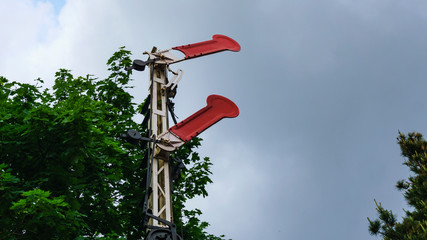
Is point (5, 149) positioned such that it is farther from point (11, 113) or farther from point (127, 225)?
point (127, 225)

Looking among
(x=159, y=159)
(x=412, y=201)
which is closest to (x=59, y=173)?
(x=159, y=159)

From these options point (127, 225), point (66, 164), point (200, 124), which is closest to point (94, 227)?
point (127, 225)

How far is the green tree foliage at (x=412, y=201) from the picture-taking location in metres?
13.5

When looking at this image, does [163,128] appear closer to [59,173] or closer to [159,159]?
[159,159]

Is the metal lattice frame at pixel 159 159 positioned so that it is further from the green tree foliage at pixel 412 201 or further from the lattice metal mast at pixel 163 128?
the green tree foliage at pixel 412 201

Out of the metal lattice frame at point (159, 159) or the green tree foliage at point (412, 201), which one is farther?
the green tree foliage at point (412, 201)

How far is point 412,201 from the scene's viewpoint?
49.7 feet

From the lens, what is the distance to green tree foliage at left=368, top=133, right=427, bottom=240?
13.5 m

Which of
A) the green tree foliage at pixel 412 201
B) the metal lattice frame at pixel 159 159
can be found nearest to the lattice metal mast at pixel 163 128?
the metal lattice frame at pixel 159 159

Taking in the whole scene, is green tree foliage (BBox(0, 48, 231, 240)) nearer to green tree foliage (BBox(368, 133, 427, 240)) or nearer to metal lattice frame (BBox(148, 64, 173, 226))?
metal lattice frame (BBox(148, 64, 173, 226))

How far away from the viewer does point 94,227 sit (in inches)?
418

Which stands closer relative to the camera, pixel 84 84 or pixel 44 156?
pixel 44 156

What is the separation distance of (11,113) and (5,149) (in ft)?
3.56

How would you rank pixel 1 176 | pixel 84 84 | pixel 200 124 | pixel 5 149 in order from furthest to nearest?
1. pixel 84 84
2. pixel 200 124
3. pixel 5 149
4. pixel 1 176
